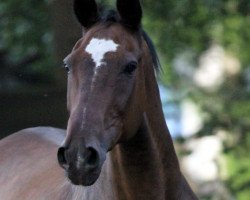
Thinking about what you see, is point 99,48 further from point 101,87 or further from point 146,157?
point 146,157

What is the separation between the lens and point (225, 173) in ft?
39.9

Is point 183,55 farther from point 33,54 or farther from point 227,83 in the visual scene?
point 33,54

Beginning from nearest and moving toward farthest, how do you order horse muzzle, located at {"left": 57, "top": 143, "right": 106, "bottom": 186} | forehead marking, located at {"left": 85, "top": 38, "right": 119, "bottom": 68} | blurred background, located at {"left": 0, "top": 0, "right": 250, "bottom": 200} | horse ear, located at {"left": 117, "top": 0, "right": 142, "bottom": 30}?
1. horse muzzle, located at {"left": 57, "top": 143, "right": 106, "bottom": 186}
2. forehead marking, located at {"left": 85, "top": 38, "right": 119, "bottom": 68}
3. horse ear, located at {"left": 117, "top": 0, "right": 142, "bottom": 30}
4. blurred background, located at {"left": 0, "top": 0, "right": 250, "bottom": 200}

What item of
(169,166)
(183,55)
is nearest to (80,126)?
(169,166)

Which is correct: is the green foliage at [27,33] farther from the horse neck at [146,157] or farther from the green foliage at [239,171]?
the horse neck at [146,157]

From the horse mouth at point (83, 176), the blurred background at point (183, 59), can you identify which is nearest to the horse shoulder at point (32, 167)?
the horse mouth at point (83, 176)

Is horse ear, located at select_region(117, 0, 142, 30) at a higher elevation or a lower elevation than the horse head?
higher

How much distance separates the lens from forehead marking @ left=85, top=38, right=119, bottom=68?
6.12m

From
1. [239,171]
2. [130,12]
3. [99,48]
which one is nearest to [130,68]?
[99,48]

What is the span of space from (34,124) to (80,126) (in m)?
4.86

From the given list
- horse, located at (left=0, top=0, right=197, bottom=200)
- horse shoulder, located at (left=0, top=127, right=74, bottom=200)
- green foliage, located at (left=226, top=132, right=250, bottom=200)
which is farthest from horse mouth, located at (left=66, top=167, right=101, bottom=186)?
green foliage, located at (left=226, top=132, right=250, bottom=200)

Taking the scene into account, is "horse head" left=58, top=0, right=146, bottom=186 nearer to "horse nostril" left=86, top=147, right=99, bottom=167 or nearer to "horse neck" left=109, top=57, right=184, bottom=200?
"horse nostril" left=86, top=147, right=99, bottom=167

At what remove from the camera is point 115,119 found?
6.17m

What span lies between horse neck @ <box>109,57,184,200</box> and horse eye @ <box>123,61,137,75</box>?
25 centimetres
